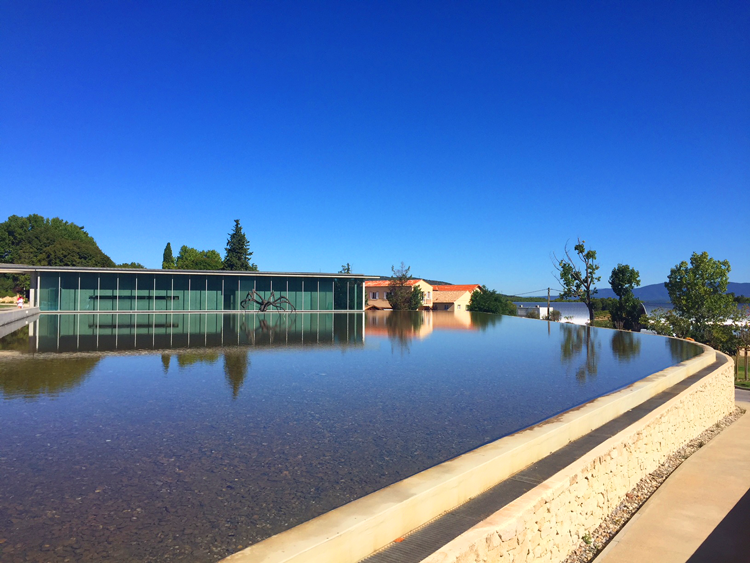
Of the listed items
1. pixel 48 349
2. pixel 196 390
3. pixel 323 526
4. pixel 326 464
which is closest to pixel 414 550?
pixel 323 526

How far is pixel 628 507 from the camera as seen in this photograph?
562 cm

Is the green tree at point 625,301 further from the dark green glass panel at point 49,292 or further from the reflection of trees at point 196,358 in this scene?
the dark green glass panel at point 49,292

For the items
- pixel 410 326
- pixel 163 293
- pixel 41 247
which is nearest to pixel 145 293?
pixel 163 293

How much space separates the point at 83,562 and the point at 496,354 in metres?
9.99

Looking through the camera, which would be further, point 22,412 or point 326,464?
point 22,412

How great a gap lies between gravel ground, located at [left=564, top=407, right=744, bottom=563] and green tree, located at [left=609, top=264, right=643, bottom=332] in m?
20.6

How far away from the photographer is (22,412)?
18.0ft

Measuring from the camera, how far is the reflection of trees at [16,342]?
449 inches

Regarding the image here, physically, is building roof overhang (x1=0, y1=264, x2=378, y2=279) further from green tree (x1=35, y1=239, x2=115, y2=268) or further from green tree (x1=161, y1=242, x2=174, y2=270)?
green tree (x1=161, y1=242, x2=174, y2=270)

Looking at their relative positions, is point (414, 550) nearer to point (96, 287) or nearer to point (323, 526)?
point (323, 526)

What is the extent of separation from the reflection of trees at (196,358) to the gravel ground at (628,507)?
722 centimetres

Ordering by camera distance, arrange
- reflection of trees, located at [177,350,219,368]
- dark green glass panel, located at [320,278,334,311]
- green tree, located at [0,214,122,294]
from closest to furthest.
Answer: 1. reflection of trees, located at [177,350,219,368]
2. dark green glass panel, located at [320,278,334,311]
3. green tree, located at [0,214,122,294]

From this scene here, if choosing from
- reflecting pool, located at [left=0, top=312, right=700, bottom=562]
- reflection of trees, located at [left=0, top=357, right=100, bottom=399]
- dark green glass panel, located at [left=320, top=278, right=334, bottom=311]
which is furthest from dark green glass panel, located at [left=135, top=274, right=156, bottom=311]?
reflection of trees, located at [left=0, top=357, right=100, bottom=399]

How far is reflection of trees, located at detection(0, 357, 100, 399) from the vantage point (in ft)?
21.9
